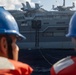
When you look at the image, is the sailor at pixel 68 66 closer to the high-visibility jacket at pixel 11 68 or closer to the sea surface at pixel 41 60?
the high-visibility jacket at pixel 11 68

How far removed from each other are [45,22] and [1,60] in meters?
42.2

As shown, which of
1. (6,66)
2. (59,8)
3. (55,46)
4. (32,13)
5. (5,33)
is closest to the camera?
(6,66)

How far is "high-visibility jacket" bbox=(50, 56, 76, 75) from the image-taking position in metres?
1.44

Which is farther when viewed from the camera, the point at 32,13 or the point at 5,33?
the point at 32,13

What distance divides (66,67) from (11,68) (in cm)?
25

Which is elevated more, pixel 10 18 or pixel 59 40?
pixel 10 18

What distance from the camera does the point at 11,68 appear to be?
4.63 feet

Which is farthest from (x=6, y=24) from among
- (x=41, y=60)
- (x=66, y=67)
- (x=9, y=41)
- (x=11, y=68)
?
(x=41, y=60)

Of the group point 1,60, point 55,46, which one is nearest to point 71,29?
point 1,60

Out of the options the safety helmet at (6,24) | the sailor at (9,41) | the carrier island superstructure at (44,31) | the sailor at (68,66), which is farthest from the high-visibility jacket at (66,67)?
the carrier island superstructure at (44,31)

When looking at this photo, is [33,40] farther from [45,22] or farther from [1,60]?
[1,60]

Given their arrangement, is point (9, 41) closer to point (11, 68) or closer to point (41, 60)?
point (11, 68)

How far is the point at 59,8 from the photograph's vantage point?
5375cm

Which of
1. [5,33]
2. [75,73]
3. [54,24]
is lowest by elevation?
[54,24]
